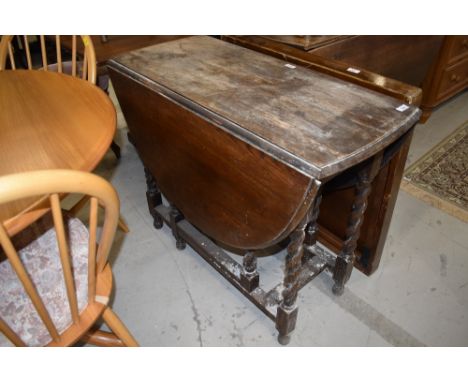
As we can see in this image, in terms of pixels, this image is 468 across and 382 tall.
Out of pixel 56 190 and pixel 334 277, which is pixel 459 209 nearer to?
pixel 334 277

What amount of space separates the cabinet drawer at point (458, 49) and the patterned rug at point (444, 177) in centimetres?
51

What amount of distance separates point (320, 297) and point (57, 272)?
98 cm

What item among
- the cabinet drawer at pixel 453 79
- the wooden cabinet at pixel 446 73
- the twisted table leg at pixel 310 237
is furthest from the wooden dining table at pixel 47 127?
the cabinet drawer at pixel 453 79

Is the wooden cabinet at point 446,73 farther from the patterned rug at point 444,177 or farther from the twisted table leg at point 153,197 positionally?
the twisted table leg at point 153,197

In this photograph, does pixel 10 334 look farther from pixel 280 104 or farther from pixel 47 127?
pixel 280 104

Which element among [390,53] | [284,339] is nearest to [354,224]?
[284,339]

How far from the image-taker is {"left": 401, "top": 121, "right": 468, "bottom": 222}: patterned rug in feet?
6.37

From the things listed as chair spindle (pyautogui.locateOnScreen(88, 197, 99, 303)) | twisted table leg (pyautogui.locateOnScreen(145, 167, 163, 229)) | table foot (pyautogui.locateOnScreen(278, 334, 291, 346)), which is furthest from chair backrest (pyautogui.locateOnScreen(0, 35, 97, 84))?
table foot (pyautogui.locateOnScreen(278, 334, 291, 346))

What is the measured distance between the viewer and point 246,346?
1346 mm

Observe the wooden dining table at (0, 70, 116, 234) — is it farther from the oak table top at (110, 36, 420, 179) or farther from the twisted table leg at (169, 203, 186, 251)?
the twisted table leg at (169, 203, 186, 251)

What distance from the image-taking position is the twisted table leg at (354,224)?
117 centimetres

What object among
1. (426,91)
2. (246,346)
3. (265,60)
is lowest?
(246,346)
